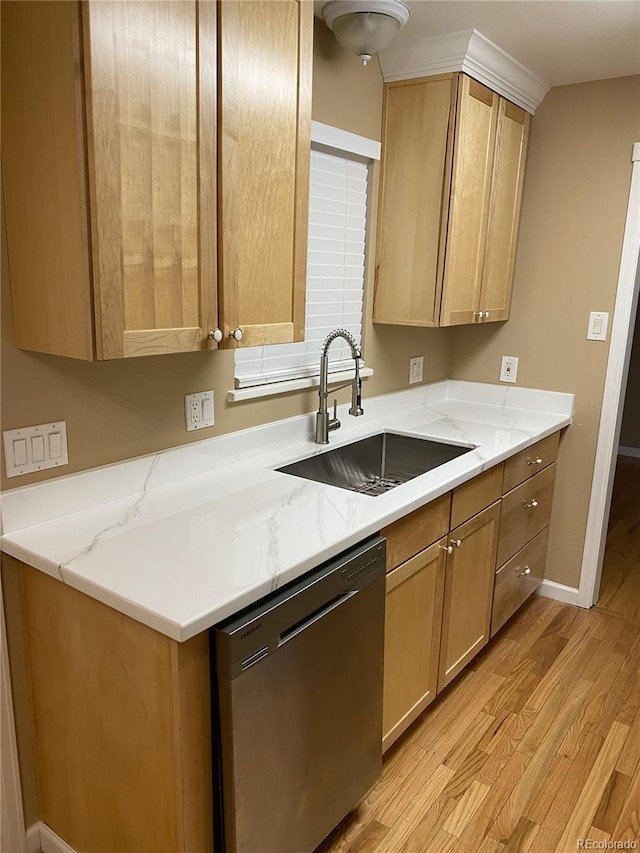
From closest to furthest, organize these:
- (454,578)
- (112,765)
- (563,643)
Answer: (112,765), (454,578), (563,643)

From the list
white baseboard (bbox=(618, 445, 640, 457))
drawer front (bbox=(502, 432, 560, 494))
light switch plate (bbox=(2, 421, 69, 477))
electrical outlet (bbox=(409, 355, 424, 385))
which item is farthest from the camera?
white baseboard (bbox=(618, 445, 640, 457))

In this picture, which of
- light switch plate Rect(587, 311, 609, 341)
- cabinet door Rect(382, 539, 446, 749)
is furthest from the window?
light switch plate Rect(587, 311, 609, 341)

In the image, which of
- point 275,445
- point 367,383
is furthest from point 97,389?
point 367,383

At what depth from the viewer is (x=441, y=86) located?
2355 mm

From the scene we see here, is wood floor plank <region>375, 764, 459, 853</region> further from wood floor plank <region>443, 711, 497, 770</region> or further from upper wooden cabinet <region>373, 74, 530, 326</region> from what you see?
upper wooden cabinet <region>373, 74, 530, 326</region>

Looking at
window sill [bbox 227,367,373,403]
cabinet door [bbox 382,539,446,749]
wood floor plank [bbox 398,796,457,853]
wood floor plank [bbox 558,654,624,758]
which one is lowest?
wood floor plank [bbox 398,796,457,853]

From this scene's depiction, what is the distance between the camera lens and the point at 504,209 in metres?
2.80

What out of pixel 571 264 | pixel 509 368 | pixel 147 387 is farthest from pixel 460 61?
pixel 147 387

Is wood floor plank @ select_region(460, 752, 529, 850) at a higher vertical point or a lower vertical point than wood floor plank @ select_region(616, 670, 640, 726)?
lower

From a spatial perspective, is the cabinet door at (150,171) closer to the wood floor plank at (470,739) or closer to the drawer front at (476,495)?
the drawer front at (476,495)

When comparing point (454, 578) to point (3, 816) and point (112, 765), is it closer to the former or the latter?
point (112, 765)

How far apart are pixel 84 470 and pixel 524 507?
5.87 ft

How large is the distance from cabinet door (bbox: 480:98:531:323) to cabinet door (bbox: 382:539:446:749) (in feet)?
4.18

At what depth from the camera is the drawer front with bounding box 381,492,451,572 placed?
1.81 m
